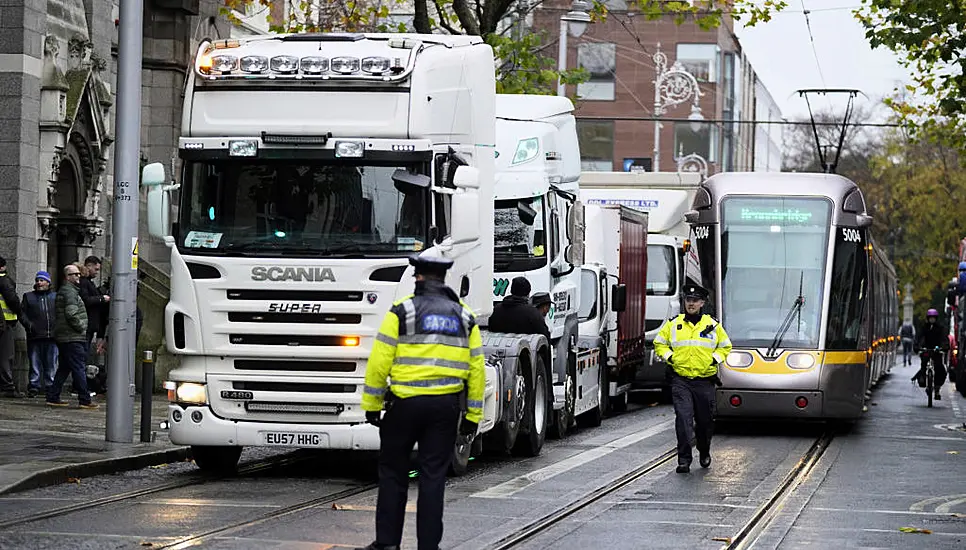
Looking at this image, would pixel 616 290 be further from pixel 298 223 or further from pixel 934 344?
pixel 934 344

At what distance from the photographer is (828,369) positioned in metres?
19.9

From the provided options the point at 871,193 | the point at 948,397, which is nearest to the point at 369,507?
the point at 948,397

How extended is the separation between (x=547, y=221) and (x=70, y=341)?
604cm

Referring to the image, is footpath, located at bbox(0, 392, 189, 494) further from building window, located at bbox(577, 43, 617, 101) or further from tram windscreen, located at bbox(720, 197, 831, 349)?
building window, located at bbox(577, 43, 617, 101)

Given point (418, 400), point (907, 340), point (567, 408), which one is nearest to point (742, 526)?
point (418, 400)

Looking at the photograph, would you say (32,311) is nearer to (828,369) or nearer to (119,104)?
(119,104)

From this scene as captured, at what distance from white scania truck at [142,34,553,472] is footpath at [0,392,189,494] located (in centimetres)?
90

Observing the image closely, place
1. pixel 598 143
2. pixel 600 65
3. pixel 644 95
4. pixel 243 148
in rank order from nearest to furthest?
pixel 243 148 < pixel 600 65 < pixel 644 95 < pixel 598 143

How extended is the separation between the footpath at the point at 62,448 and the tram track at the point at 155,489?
0.68 metres

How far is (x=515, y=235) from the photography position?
711 inches

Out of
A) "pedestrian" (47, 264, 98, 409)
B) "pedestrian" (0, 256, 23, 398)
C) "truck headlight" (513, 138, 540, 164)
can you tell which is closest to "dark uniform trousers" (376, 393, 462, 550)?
"truck headlight" (513, 138, 540, 164)

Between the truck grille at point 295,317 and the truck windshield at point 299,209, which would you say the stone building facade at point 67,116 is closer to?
the truck windshield at point 299,209

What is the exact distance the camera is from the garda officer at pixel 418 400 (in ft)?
30.1

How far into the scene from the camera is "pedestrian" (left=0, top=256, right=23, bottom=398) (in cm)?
2067
